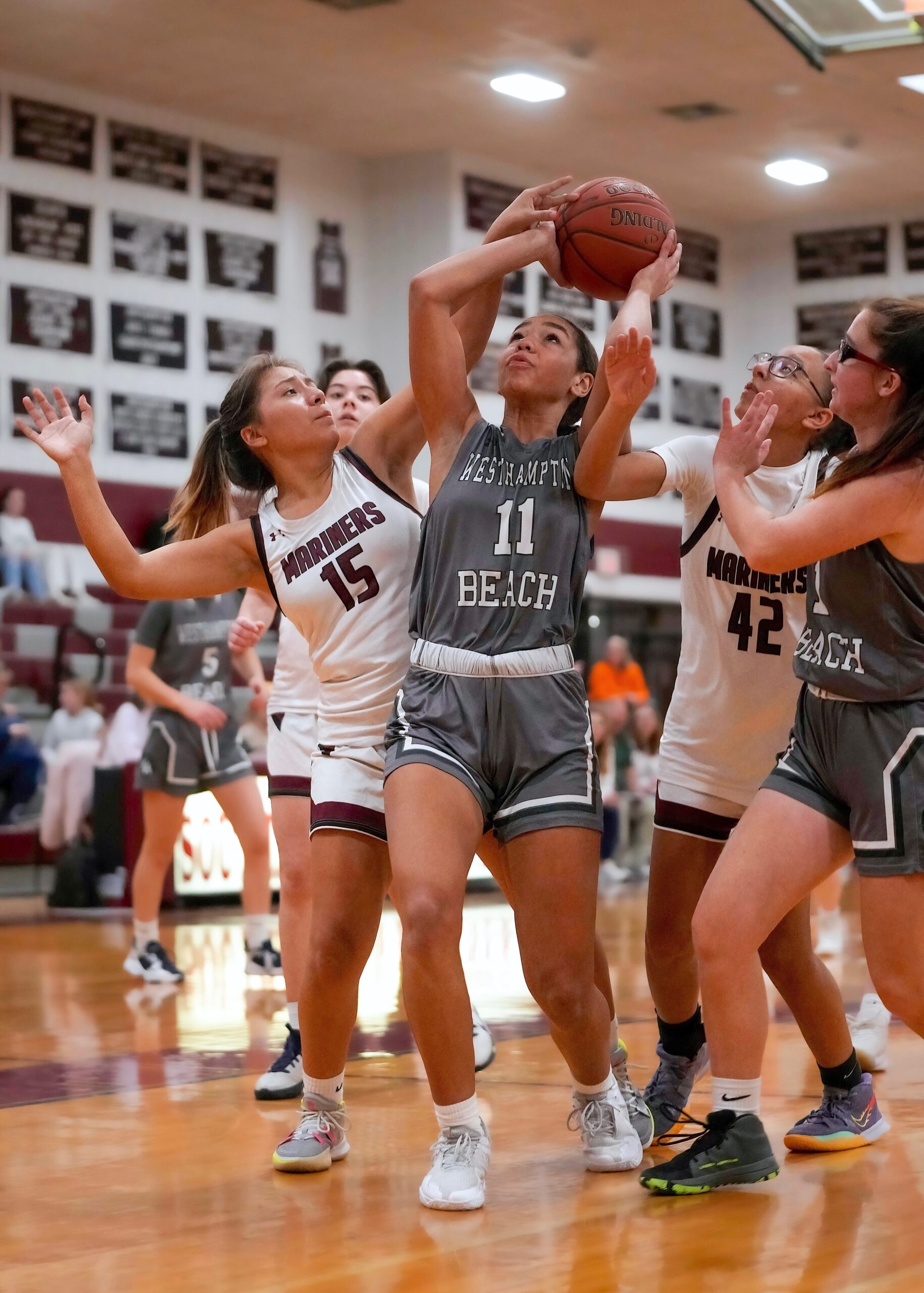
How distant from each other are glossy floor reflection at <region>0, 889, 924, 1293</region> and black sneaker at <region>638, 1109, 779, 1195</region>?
38 millimetres

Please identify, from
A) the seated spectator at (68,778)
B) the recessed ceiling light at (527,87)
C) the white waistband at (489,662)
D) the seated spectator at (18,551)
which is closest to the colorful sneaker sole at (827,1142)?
the white waistband at (489,662)

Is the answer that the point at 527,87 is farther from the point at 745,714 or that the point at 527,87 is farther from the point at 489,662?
the point at 489,662

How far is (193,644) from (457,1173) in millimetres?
4299

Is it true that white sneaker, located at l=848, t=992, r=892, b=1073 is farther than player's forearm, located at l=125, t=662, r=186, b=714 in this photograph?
No

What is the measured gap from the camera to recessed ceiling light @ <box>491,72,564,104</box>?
13.4 metres

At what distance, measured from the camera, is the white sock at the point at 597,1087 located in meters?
3.66

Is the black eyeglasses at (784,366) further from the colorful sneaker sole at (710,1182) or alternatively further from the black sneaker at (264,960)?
the black sneaker at (264,960)

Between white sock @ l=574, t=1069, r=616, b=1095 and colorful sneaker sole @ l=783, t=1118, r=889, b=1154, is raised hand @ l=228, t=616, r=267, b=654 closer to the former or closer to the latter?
white sock @ l=574, t=1069, r=616, b=1095

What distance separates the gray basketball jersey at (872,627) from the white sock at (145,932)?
4459 millimetres

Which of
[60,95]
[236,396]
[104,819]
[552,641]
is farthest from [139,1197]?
[60,95]

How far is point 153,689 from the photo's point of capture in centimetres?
720

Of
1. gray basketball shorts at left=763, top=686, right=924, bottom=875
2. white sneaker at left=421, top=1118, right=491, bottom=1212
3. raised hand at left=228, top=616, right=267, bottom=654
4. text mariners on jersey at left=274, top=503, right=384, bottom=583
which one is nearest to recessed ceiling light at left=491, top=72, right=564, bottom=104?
raised hand at left=228, top=616, right=267, bottom=654

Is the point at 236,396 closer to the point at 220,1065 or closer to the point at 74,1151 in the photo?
the point at 74,1151

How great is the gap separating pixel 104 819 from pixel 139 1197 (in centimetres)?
700
